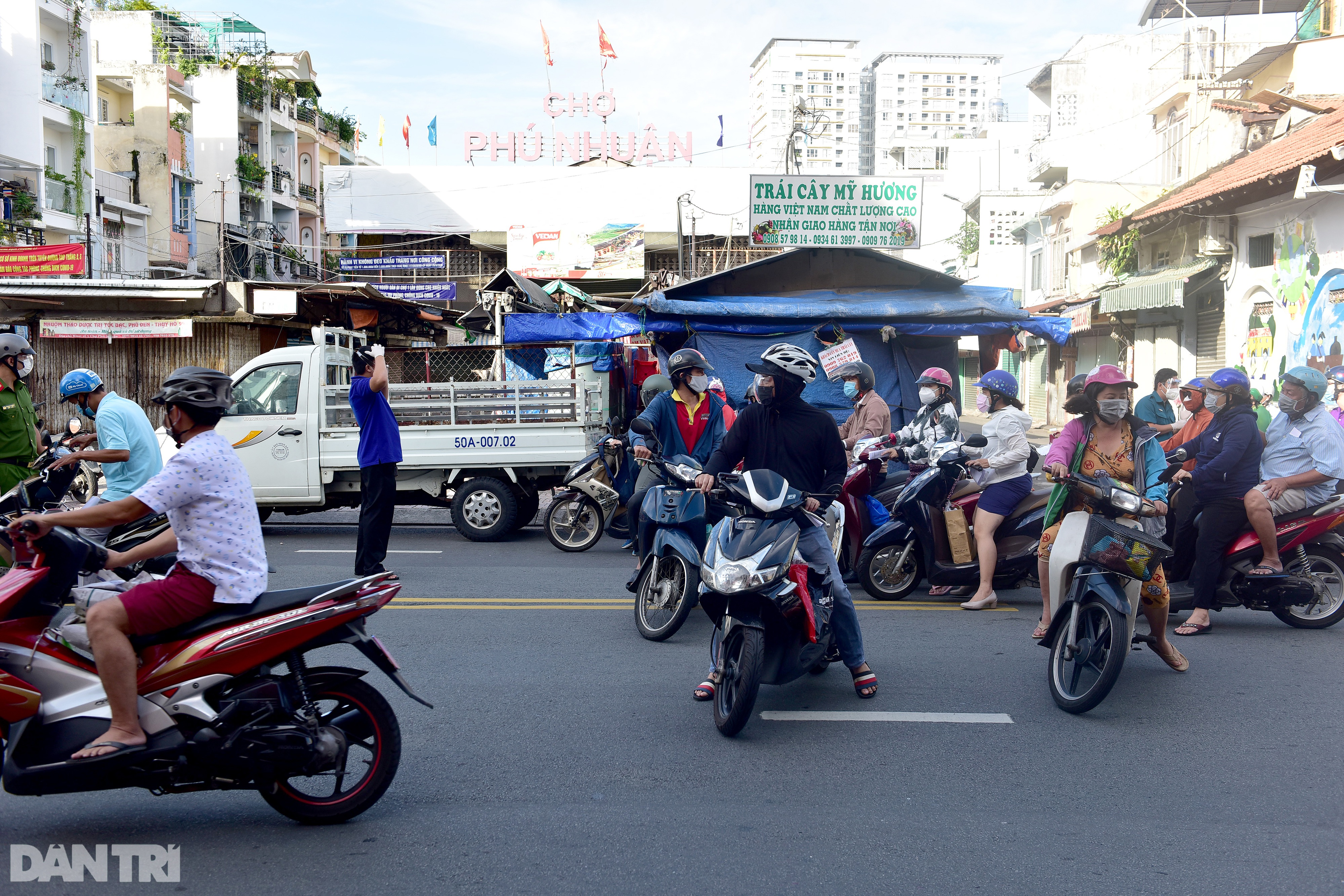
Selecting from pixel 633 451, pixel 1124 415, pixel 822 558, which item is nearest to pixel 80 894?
pixel 822 558

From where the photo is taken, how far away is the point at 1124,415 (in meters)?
5.50

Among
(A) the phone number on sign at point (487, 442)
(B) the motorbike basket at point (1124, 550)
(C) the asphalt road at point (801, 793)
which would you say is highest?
(A) the phone number on sign at point (487, 442)

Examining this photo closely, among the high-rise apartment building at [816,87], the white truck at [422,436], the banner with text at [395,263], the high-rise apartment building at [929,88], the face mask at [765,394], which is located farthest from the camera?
the high-rise apartment building at [929,88]

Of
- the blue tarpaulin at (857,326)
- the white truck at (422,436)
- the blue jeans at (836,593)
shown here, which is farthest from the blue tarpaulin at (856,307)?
the blue jeans at (836,593)

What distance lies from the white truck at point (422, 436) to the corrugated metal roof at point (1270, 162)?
38.2ft

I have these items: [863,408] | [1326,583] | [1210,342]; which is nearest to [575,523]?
[863,408]

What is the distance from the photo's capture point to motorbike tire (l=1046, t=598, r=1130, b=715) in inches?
193

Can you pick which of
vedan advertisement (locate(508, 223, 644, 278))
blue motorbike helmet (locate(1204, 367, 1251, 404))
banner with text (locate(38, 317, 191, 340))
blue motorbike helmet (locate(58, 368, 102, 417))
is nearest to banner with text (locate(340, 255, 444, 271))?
vedan advertisement (locate(508, 223, 644, 278))

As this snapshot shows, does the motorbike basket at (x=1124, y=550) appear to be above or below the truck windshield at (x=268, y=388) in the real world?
below

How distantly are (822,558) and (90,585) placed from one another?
3154 mm

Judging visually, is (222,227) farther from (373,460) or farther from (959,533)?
(959,533)

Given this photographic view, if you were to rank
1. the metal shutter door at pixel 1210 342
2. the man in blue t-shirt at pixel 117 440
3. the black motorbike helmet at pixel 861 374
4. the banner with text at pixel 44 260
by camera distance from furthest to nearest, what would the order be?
the banner with text at pixel 44 260, the metal shutter door at pixel 1210 342, the black motorbike helmet at pixel 861 374, the man in blue t-shirt at pixel 117 440

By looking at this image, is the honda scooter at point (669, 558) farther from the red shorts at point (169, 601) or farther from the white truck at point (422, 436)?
the white truck at point (422, 436)

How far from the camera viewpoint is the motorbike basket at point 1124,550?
16.8 ft
